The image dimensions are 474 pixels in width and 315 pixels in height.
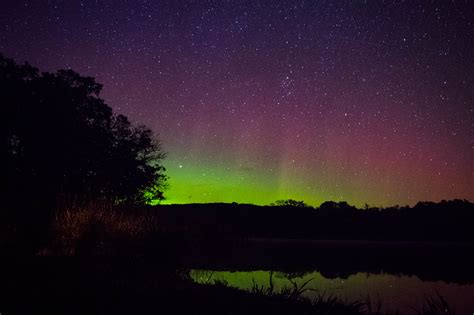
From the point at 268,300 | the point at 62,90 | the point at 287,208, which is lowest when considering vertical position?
the point at 268,300

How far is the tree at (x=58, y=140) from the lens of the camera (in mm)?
27422

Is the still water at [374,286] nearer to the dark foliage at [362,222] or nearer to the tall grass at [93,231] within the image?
the tall grass at [93,231]

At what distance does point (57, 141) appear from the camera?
92.6 feet

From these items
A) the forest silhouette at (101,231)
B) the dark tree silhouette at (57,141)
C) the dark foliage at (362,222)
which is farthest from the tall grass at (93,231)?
the dark foliage at (362,222)

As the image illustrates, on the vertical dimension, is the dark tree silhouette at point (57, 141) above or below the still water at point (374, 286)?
above

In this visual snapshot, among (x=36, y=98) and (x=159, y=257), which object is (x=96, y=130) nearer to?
(x=36, y=98)

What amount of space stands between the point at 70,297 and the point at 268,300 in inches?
105

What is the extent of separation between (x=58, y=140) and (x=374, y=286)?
22059mm

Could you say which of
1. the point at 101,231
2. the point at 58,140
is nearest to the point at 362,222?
the point at 58,140

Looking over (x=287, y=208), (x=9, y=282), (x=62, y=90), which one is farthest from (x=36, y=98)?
(x=287, y=208)

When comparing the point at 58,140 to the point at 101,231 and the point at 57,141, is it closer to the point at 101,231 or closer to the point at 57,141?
the point at 57,141

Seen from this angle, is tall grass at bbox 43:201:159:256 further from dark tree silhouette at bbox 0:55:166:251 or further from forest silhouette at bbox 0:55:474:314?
dark tree silhouette at bbox 0:55:166:251

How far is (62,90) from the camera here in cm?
2922

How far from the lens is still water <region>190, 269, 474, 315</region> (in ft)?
39.9
